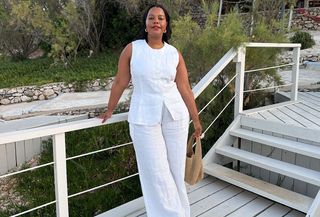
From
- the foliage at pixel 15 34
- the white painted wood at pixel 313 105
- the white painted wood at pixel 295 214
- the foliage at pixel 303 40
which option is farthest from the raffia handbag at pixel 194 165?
the foliage at pixel 303 40

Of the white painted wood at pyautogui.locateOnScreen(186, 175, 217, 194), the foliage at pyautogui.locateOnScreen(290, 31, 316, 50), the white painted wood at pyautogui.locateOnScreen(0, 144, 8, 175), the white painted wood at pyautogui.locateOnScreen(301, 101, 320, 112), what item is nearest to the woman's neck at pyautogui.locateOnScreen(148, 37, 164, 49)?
the white painted wood at pyautogui.locateOnScreen(186, 175, 217, 194)

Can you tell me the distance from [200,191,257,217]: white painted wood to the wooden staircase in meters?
0.06

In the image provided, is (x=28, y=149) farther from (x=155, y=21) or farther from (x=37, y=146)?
(x=155, y=21)

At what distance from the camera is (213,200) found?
9.14ft

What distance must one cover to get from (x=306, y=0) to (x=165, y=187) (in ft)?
59.6

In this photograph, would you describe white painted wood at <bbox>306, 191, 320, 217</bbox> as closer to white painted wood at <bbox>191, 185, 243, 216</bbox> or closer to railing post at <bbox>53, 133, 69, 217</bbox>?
white painted wood at <bbox>191, 185, 243, 216</bbox>

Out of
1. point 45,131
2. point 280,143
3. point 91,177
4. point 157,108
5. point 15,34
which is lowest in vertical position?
point 91,177

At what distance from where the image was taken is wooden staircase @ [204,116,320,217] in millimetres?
2656

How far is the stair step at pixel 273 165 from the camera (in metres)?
2.69

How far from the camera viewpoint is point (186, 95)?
217 cm

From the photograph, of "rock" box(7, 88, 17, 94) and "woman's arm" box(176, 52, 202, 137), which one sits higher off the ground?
"woman's arm" box(176, 52, 202, 137)

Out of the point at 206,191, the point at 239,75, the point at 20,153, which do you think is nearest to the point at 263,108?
the point at 239,75

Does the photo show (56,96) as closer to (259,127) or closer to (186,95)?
(259,127)

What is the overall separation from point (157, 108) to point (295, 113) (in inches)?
92.1
